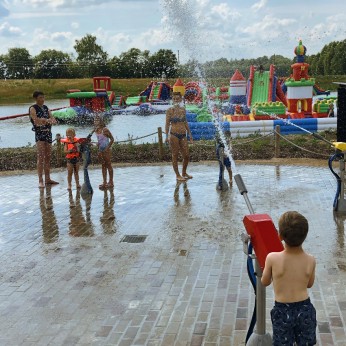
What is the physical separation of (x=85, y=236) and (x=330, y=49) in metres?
69.8

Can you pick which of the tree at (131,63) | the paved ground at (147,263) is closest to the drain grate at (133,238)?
the paved ground at (147,263)

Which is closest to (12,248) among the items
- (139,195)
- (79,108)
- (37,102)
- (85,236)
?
(85,236)

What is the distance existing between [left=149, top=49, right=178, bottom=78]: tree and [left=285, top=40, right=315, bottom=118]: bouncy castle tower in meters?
42.6

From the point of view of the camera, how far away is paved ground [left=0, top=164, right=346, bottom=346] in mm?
4395

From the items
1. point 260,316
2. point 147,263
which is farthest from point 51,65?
point 260,316

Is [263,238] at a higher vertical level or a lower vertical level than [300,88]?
lower

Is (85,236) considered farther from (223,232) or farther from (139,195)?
(139,195)

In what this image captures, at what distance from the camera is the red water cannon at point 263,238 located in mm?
3297

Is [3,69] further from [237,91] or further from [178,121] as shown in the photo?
[178,121]

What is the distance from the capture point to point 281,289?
126 inches

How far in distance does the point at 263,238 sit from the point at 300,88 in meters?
18.1

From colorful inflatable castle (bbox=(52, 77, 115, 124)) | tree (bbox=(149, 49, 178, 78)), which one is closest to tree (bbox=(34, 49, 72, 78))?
tree (bbox=(149, 49, 178, 78))

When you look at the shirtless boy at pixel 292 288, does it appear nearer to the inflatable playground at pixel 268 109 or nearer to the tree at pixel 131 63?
Result: the inflatable playground at pixel 268 109

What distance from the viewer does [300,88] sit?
67.3 feet
